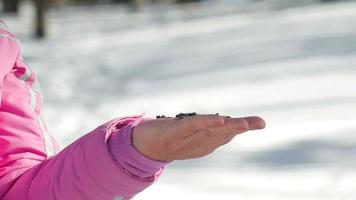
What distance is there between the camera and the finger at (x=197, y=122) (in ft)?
4.50

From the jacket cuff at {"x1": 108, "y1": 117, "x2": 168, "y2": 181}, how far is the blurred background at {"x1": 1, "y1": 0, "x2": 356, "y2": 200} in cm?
130

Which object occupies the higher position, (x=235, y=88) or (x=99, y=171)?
(x=235, y=88)

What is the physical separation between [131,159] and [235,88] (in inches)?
156

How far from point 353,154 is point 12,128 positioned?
182cm

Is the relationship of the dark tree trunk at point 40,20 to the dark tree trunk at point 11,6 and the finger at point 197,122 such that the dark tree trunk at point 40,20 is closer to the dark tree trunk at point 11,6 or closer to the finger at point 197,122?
the dark tree trunk at point 11,6

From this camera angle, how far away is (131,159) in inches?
61.2

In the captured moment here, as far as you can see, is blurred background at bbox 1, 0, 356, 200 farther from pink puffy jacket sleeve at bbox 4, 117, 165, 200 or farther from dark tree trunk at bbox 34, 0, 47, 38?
pink puffy jacket sleeve at bbox 4, 117, 165, 200

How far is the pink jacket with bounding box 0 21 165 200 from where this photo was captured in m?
1.58

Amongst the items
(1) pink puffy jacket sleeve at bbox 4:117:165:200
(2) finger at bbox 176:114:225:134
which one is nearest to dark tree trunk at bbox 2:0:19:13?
(1) pink puffy jacket sleeve at bbox 4:117:165:200

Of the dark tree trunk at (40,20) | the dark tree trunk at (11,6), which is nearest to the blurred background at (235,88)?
the dark tree trunk at (40,20)

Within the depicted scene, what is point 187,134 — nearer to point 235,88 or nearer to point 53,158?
point 53,158

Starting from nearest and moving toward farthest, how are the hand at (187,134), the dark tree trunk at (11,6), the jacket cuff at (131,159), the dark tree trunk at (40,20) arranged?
the hand at (187,134), the jacket cuff at (131,159), the dark tree trunk at (40,20), the dark tree trunk at (11,6)

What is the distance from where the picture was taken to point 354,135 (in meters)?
3.64

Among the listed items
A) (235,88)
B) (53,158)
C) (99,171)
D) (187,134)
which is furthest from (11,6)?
(187,134)
